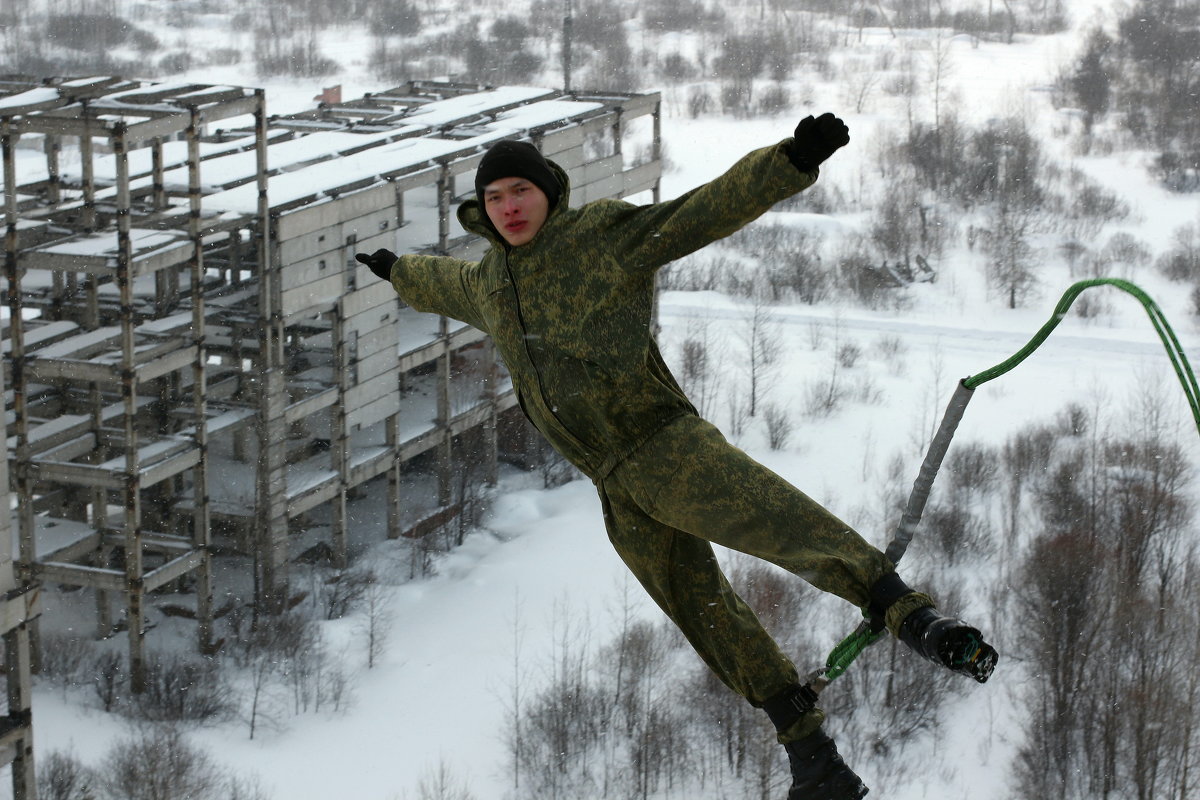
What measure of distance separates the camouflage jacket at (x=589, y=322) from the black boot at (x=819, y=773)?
121 centimetres

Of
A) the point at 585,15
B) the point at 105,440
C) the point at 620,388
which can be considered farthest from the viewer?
the point at 585,15

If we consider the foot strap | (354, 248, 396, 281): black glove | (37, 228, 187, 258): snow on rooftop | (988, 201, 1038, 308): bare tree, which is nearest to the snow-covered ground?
(988, 201, 1038, 308): bare tree

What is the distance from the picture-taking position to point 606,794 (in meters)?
20.2

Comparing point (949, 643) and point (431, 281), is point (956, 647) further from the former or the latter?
point (431, 281)

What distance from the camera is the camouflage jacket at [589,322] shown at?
5.55 meters

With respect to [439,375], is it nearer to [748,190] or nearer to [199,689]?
[199,689]

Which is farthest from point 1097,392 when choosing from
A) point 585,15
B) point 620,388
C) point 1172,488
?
point 585,15

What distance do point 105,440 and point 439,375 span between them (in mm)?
6914

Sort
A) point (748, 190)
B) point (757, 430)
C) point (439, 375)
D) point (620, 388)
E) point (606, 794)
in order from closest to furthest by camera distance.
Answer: point (748, 190)
point (620, 388)
point (606, 794)
point (439, 375)
point (757, 430)

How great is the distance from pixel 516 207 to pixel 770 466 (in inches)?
985

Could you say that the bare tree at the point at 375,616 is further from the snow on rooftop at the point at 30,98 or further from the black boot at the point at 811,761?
the black boot at the point at 811,761

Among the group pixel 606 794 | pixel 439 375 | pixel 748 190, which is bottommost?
pixel 606 794

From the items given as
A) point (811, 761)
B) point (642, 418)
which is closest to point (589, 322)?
point (642, 418)

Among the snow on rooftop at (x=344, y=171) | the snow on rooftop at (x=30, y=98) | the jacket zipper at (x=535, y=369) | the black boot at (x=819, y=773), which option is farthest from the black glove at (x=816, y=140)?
the snow on rooftop at (x=344, y=171)
